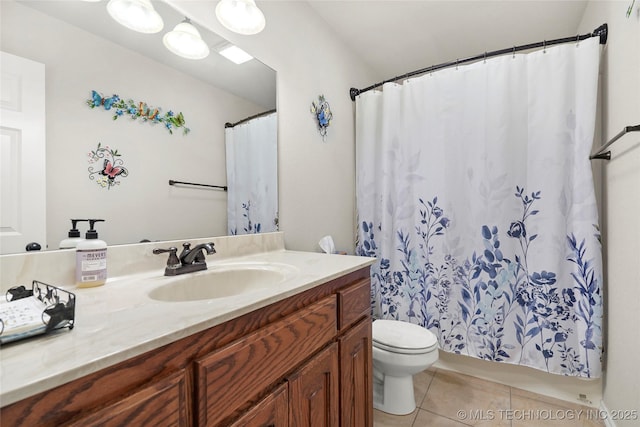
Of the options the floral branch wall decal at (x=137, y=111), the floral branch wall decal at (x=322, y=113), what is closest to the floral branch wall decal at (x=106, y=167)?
the floral branch wall decal at (x=137, y=111)

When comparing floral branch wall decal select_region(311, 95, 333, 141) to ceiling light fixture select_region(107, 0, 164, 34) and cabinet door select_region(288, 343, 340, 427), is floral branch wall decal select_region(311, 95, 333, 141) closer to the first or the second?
ceiling light fixture select_region(107, 0, 164, 34)

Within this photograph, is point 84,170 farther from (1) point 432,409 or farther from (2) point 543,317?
(2) point 543,317

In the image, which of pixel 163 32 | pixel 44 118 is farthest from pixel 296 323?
pixel 163 32

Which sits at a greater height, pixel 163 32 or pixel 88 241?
pixel 163 32

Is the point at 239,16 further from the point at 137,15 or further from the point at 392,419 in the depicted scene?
the point at 392,419

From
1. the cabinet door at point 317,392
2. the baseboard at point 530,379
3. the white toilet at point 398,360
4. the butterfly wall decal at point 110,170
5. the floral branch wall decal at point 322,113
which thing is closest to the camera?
the cabinet door at point 317,392

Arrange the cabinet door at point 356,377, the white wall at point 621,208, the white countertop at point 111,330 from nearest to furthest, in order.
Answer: the white countertop at point 111,330
the cabinet door at point 356,377
the white wall at point 621,208

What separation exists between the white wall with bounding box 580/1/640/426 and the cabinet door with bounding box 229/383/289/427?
1.40 metres

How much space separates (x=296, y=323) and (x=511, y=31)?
2.36 metres

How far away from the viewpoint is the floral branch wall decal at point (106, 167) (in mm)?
876

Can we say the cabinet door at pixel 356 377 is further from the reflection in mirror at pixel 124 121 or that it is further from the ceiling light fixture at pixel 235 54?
the ceiling light fixture at pixel 235 54

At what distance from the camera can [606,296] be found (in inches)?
59.1

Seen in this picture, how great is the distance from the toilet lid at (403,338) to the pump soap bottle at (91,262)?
1268 millimetres

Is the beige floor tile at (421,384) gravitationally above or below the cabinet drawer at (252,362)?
below
